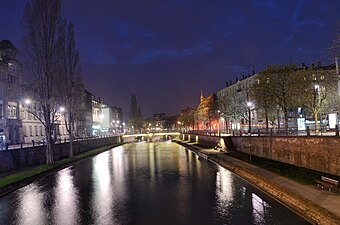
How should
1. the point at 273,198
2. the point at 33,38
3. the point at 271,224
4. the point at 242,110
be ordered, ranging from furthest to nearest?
the point at 242,110
the point at 33,38
the point at 273,198
the point at 271,224

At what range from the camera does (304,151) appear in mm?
27156

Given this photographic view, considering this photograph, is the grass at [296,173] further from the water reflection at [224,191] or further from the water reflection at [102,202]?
the water reflection at [102,202]

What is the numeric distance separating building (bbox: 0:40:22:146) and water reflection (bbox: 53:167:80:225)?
31068 mm

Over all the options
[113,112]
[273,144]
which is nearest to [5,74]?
[273,144]

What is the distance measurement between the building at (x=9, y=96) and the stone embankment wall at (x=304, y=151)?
38.8 m

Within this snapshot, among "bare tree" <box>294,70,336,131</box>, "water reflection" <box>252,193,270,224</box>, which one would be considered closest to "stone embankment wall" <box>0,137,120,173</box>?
"water reflection" <box>252,193,270,224</box>

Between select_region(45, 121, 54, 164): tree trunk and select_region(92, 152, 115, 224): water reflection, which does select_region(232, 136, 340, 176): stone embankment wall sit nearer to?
select_region(92, 152, 115, 224): water reflection

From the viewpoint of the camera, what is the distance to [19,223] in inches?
616

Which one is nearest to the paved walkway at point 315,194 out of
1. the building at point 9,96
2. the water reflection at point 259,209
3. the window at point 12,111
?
the water reflection at point 259,209

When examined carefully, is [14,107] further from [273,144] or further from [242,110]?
[242,110]

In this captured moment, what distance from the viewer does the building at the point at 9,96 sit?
54406 millimetres

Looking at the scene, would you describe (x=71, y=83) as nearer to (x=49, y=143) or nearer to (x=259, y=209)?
(x=49, y=143)

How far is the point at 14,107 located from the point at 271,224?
182ft

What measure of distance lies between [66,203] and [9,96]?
42902 millimetres
